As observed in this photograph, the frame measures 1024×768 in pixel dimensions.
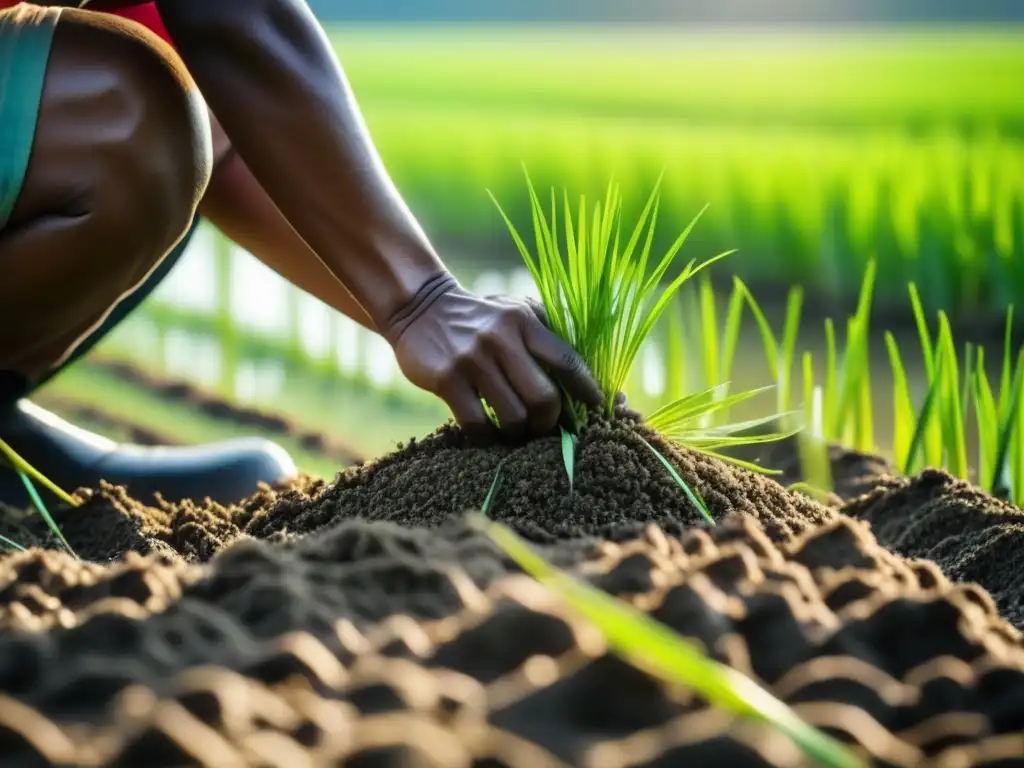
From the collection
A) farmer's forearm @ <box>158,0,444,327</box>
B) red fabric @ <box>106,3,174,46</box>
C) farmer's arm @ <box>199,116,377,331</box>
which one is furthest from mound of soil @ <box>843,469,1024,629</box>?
red fabric @ <box>106,3,174,46</box>

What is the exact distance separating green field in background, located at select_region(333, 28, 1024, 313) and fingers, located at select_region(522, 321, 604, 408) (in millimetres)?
2129

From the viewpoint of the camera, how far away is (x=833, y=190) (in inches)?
154

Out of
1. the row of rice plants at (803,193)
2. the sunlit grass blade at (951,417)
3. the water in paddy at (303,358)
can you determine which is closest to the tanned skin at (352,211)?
the sunlit grass blade at (951,417)

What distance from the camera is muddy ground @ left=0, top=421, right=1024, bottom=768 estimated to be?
1.95 feet

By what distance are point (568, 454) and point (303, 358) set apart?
2.08 meters

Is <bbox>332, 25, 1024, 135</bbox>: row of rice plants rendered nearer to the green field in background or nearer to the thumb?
the green field in background

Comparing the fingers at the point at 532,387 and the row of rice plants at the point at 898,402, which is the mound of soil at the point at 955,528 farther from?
the fingers at the point at 532,387

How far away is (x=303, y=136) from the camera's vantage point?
1.37 metres

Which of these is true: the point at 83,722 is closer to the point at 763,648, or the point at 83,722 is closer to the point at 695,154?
the point at 763,648

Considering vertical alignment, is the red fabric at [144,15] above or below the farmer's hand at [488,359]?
above

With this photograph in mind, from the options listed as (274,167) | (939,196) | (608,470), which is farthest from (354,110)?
(939,196)

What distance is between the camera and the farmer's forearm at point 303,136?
1.36m

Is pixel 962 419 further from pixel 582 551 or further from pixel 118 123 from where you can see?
pixel 118 123

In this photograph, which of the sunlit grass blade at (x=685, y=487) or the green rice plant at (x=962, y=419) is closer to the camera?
the sunlit grass blade at (x=685, y=487)
